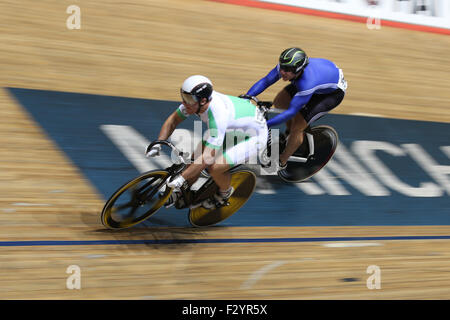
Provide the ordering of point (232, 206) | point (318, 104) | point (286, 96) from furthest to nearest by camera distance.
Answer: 1. point (286, 96)
2. point (318, 104)
3. point (232, 206)

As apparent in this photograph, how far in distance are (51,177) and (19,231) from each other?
0.77 m

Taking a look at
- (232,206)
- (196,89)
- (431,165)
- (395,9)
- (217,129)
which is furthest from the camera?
(395,9)

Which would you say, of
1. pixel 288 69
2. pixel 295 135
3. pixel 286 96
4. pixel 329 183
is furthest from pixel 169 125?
pixel 329 183

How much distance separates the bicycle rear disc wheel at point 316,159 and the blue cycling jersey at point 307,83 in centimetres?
51

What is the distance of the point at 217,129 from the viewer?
3639 millimetres

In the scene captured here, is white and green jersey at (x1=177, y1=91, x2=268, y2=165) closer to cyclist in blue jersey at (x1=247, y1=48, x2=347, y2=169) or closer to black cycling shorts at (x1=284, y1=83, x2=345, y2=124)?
cyclist in blue jersey at (x1=247, y1=48, x2=347, y2=169)

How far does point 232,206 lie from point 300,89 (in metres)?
1.07

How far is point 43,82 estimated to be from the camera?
5695 mm

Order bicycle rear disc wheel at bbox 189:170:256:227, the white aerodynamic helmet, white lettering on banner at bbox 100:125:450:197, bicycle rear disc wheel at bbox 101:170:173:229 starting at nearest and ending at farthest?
the white aerodynamic helmet, bicycle rear disc wheel at bbox 101:170:173:229, bicycle rear disc wheel at bbox 189:170:256:227, white lettering on banner at bbox 100:125:450:197

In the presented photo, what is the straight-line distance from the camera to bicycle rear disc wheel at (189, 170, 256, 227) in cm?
423

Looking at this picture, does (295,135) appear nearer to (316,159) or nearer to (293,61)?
(316,159)

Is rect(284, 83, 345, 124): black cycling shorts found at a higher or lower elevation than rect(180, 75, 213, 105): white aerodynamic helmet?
higher

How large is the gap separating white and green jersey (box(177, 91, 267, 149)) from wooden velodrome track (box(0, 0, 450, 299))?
857 millimetres

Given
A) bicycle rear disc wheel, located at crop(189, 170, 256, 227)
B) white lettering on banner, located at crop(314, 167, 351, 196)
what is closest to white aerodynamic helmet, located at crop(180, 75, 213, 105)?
bicycle rear disc wheel, located at crop(189, 170, 256, 227)
